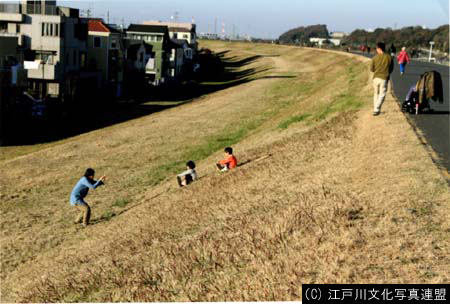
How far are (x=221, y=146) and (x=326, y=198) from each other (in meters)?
17.6

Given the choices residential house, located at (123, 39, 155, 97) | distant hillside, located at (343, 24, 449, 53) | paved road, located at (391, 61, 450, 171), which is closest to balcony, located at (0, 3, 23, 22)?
residential house, located at (123, 39, 155, 97)

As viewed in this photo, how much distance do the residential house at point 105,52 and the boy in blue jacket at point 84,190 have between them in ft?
137

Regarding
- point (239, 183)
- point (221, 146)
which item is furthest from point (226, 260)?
point (221, 146)

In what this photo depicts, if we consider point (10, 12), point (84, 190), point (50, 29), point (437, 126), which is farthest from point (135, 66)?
point (84, 190)

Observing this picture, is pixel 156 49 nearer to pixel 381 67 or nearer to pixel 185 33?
pixel 185 33

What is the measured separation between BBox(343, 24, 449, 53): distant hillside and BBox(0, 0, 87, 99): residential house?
87.5 metres

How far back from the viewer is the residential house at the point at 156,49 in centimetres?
7519

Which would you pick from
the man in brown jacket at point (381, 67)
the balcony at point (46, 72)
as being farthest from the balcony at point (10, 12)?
the man in brown jacket at point (381, 67)

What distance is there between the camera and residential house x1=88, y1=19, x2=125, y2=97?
5994 centimetres

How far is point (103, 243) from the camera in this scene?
15.5 m

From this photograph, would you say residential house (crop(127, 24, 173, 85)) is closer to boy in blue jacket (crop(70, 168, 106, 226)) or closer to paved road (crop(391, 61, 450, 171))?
paved road (crop(391, 61, 450, 171))

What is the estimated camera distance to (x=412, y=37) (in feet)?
464

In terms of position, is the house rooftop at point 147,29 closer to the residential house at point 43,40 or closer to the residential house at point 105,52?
the residential house at point 105,52

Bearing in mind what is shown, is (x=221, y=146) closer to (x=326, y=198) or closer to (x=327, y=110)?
(x=327, y=110)
